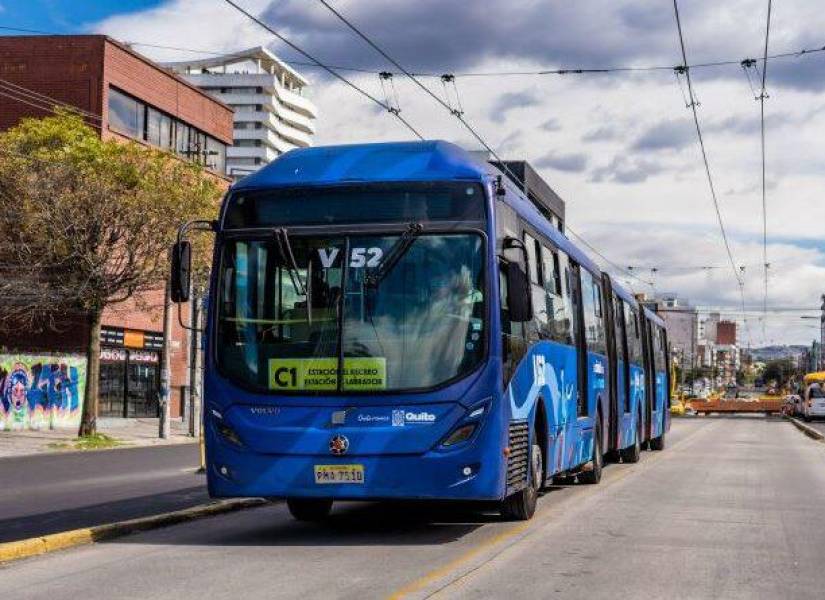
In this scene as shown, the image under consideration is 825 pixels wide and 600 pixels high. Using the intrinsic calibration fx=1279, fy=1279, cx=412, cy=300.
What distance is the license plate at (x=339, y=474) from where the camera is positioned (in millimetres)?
10664

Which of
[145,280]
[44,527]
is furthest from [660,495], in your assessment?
[145,280]

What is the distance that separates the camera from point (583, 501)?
15.2m

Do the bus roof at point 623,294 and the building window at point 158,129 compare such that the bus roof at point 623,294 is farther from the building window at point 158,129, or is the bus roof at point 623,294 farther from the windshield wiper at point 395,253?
the building window at point 158,129

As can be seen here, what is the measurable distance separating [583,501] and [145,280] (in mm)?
20055

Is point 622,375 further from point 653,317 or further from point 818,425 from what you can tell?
point 818,425

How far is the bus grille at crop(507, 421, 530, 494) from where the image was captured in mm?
11383

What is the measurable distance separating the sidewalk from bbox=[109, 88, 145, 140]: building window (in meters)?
10.3

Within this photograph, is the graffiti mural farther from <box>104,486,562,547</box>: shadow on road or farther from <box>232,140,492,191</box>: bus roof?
<box>232,140,492,191</box>: bus roof

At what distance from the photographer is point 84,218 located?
105 feet

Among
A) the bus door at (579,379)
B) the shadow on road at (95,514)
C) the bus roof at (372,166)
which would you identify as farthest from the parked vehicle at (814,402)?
the bus roof at (372,166)

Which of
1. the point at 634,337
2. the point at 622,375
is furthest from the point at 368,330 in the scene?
the point at 634,337

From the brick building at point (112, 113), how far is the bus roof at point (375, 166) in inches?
1132

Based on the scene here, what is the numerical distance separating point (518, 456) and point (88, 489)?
853 cm

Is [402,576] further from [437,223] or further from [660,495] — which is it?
[660,495]
